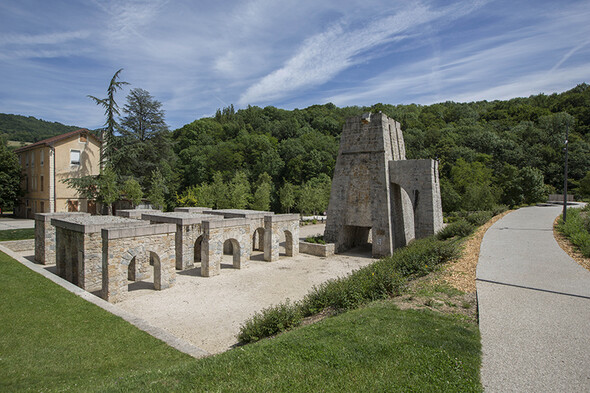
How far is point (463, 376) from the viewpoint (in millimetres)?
4199

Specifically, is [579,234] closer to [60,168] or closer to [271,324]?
[271,324]

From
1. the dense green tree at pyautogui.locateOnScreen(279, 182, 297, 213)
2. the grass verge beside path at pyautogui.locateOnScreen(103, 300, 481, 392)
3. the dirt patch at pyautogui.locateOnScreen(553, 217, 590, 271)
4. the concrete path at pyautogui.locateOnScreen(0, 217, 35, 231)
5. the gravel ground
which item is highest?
the dense green tree at pyautogui.locateOnScreen(279, 182, 297, 213)

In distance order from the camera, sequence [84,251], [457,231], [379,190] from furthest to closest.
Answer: [379,190] → [457,231] → [84,251]

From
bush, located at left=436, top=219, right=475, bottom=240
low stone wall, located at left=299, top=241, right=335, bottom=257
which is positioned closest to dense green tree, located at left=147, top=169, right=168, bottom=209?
low stone wall, located at left=299, top=241, right=335, bottom=257

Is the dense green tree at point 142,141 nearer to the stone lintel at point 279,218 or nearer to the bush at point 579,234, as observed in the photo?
the stone lintel at point 279,218

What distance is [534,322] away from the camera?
18.6ft

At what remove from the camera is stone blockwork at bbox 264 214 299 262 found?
57.5 ft

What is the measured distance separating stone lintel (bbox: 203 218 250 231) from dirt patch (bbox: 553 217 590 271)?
42.7ft

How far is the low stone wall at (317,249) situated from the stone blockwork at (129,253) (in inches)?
356

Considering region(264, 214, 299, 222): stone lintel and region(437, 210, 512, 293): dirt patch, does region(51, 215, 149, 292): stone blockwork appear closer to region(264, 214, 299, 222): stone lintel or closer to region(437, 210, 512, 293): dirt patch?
region(264, 214, 299, 222): stone lintel

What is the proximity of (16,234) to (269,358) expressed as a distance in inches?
927

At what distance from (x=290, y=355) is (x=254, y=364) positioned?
0.60m

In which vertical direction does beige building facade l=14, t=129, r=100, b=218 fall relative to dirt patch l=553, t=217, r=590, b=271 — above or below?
above

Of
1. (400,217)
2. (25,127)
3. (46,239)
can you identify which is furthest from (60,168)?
(25,127)
